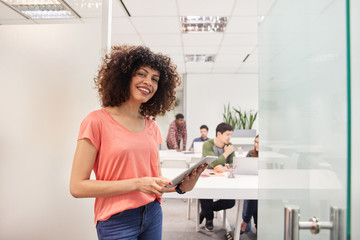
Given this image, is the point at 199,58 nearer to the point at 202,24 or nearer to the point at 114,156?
the point at 202,24

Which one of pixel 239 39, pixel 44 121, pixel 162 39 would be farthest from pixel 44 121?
pixel 239 39

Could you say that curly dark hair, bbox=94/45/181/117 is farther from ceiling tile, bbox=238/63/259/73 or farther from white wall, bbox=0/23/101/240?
ceiling tile, bbox=238/63/259/73

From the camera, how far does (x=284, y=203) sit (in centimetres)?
73

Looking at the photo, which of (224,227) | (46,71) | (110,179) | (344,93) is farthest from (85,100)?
(224,227)

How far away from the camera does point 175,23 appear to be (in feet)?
13.3

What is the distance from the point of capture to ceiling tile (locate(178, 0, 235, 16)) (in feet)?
11.0

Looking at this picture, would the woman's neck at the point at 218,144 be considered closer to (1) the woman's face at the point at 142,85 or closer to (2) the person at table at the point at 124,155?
(2) the person at table at the point at 124,155

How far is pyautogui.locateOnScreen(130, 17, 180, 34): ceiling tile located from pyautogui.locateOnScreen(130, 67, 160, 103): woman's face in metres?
2.97

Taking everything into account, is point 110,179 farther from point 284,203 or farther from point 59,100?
point 59,100

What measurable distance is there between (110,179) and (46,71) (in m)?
1.07

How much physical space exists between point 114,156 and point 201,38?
4.06m

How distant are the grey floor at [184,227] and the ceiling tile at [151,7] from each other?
294 centimetres

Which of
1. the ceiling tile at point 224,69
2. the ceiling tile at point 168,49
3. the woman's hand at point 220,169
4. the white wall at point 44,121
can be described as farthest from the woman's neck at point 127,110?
the ceiling tile at point 224,69

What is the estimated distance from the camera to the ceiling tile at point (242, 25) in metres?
3.86
